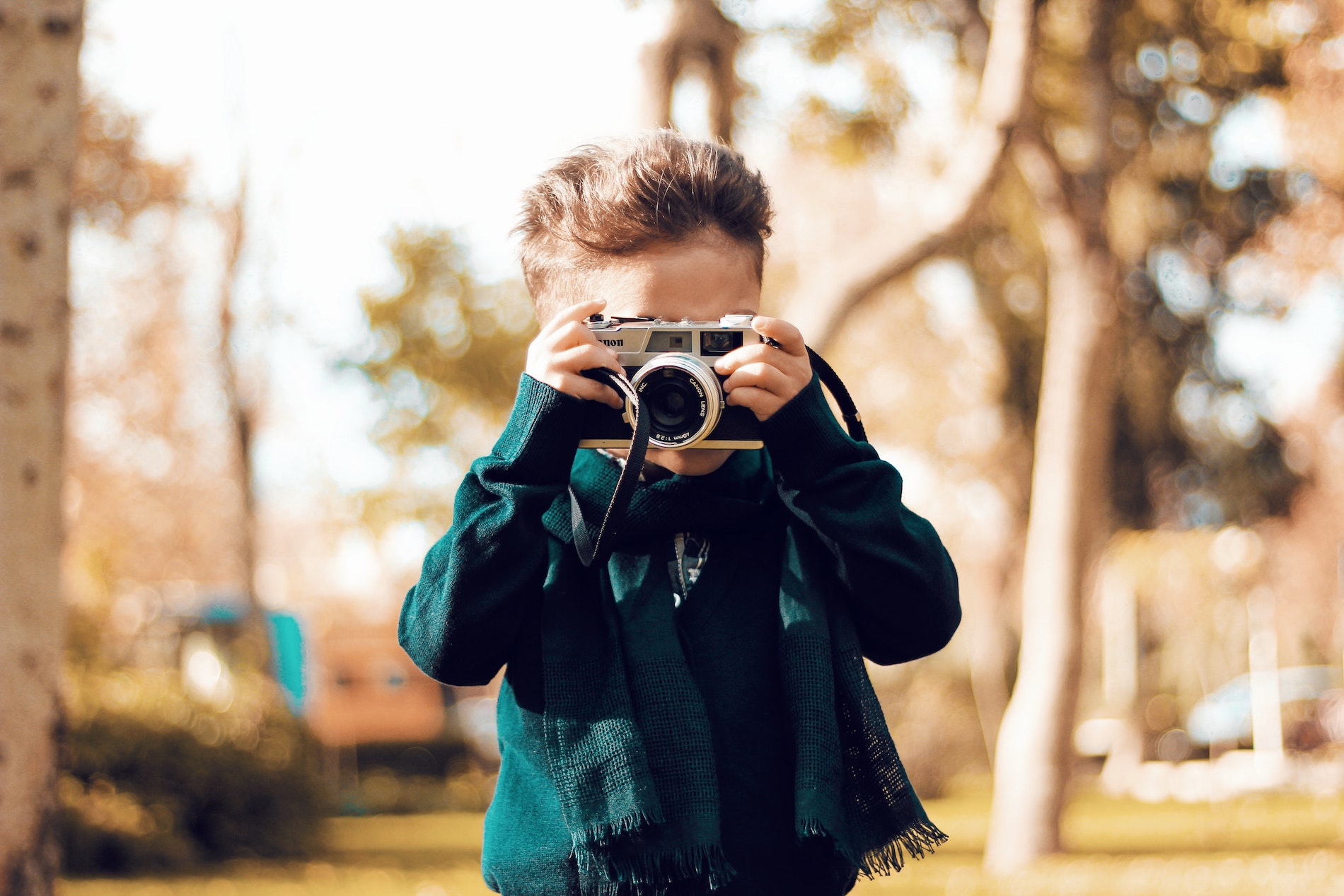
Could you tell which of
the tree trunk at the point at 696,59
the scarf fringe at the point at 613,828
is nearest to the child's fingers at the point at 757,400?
the scarf fringe at the point at 613,828

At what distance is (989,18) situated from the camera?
8.49 metres

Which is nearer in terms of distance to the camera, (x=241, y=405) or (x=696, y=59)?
(x=696, y=59)

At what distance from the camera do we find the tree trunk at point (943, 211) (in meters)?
6.39

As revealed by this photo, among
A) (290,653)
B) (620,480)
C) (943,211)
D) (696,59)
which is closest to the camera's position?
(620,480)

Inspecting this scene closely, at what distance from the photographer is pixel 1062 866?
8102 millimetres

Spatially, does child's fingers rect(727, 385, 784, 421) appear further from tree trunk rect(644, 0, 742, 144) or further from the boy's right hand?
tree trunk rect(644, 0, 742, 144)

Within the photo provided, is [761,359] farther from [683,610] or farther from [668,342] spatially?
[683,610]

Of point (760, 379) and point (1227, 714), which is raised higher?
point (760, 379)

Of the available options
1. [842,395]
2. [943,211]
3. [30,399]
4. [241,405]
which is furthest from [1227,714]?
[842,395]

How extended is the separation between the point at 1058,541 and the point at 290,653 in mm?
12333

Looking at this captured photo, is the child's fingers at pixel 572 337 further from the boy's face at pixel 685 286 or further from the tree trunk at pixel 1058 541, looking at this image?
the tree trunk at pixel 1058 541

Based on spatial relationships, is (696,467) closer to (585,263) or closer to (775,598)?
(775,598)

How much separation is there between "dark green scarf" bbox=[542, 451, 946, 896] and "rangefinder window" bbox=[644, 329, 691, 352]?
0.18 meters

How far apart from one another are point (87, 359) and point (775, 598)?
19.9 meters
